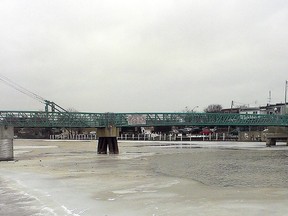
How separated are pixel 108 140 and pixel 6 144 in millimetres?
18118

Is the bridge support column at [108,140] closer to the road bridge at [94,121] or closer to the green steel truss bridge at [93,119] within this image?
the road bridge at [94,121]

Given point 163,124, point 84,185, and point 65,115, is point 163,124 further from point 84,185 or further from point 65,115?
point 84,185

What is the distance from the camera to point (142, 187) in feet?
72.8

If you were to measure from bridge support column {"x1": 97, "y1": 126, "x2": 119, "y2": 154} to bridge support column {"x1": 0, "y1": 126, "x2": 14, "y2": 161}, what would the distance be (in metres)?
15.7

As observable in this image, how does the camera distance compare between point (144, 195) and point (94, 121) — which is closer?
point (144, 195)

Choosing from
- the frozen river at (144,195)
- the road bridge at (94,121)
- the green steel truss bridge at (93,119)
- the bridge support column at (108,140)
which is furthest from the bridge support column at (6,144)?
the frozen river at (144,195)

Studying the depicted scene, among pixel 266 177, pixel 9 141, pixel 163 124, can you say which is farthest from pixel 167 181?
pixel 163 124

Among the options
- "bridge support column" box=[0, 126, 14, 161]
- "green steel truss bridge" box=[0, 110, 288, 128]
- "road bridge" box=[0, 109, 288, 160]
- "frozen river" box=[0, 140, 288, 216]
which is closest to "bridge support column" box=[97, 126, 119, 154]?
"road bridge" box=[0, 109, 288, 160]

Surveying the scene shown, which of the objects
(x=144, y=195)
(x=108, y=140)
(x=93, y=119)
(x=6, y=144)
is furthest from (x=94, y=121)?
(x=144, y=195)

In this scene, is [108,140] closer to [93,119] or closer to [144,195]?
[93,119]

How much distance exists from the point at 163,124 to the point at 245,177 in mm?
57849

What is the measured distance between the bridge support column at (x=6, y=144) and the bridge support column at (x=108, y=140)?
1575 centimetres

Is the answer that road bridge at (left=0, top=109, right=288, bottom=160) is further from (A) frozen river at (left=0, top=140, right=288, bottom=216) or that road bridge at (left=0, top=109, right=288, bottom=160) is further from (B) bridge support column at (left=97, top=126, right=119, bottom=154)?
(A) frozen river at (left=0, top=140, right=288, bottom=216)

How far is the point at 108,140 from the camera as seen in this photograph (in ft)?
212
